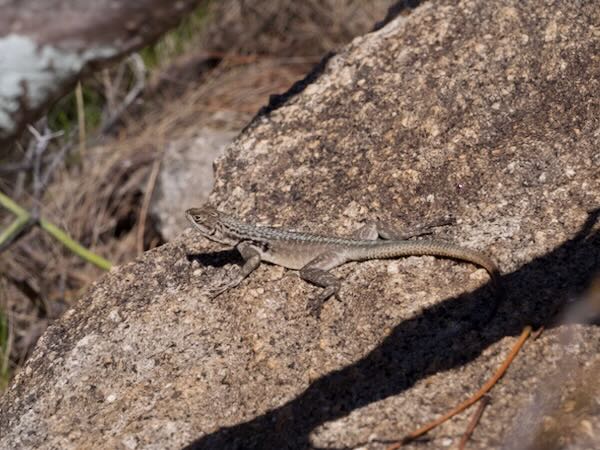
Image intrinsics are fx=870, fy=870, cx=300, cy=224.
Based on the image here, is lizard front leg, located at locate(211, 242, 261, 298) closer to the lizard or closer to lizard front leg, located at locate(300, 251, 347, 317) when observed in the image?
the lizard

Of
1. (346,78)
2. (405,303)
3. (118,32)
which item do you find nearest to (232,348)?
(405,303)

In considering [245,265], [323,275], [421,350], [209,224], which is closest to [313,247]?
[323,275]

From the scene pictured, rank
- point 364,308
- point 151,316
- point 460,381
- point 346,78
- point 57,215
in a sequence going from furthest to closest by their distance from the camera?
point 57,215, point 346,78, point 151,316, point 364,308, point 460,381

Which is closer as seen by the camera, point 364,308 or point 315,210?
point 364,308

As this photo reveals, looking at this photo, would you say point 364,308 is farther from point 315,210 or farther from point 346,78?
point 346,78

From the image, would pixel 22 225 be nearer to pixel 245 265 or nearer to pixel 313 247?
pixel 245 265

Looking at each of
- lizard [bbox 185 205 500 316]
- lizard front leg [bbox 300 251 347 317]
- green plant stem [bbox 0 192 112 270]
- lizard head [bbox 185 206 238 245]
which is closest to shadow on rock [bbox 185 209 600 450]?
lizard [bbox 185 205 500 316]
